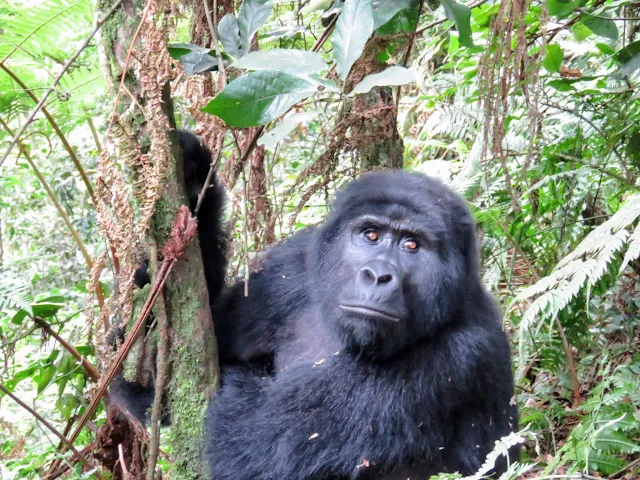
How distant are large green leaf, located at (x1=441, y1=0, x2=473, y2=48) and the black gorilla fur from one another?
0.69 m

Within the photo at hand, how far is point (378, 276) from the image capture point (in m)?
2.57

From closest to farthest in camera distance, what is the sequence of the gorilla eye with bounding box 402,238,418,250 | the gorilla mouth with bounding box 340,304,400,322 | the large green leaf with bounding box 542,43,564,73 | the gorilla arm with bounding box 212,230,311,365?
the gorilla mouth with bounding box 340,304,400,322 < the gorilla eye with bounding box 402,238,418,250 < the gorilla arm with bounding box 212,230,311,365 < the large green leaf with bounding box 542,43,564,73

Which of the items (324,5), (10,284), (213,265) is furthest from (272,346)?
(324,5)

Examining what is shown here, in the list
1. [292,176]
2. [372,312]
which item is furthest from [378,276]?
[292,176]

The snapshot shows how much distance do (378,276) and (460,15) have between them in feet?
3.71

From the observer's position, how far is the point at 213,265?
346 cm

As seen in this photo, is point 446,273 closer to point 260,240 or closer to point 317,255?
point 317,255

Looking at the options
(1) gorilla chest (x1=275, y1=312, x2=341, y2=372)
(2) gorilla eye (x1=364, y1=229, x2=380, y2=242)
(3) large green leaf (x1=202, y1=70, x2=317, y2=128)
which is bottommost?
(1) gorilla chest (x1=275, y1=312, x2=341, y2=372)

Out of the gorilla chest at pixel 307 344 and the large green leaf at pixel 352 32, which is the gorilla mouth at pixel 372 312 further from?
the large green leaf at pixel 352 32

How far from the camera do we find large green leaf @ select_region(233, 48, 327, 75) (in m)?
2.21

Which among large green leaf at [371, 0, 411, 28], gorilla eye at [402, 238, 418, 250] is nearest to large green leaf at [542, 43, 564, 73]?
large green leaf at [371, 0, 411, 28]

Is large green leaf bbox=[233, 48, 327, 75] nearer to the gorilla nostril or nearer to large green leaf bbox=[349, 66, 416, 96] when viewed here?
large green leaf bbox=[349, 66, 416, 96]

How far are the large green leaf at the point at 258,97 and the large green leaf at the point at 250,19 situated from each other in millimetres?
414

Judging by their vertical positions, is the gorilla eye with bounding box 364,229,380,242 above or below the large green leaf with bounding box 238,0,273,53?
below
